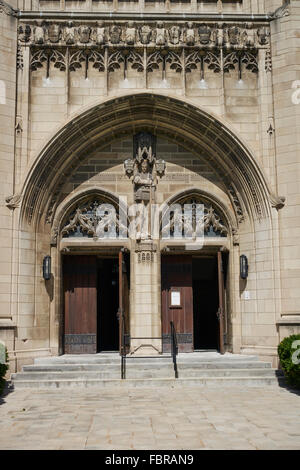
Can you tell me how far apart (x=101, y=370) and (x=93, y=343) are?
2.31m

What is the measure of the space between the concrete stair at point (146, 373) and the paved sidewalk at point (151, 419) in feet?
1.31

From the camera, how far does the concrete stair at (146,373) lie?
427 inches

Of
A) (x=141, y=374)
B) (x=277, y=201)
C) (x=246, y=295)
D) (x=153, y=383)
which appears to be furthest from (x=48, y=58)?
(x=153, y=383)

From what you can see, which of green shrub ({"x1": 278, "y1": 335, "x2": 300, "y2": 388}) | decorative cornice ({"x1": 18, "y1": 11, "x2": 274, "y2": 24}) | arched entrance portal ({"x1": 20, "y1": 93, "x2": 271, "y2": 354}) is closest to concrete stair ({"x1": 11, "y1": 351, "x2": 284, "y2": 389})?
green shrub ({"x1": 278, "y1": 335, "x2": 300, "y2": 388})

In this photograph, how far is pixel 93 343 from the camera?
13617 mm

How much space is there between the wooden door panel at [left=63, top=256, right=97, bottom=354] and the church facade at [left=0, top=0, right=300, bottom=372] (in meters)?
0.03

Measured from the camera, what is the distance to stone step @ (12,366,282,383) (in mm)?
11078

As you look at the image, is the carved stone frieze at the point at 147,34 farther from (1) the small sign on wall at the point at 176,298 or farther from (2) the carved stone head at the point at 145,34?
(1) the small sign on wall at the point at 176,298

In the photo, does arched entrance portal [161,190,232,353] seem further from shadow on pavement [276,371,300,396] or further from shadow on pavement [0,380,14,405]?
shadow on pavement [0,380,14,405]

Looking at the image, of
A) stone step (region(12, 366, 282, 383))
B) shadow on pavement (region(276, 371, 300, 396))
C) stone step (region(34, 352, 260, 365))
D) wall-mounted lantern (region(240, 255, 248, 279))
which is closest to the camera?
shadow on pavement (region(276, 371, 300, 396))

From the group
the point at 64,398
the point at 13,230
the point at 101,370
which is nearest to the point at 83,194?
the point at 13,230

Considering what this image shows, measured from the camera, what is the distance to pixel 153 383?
→ 10.8 m

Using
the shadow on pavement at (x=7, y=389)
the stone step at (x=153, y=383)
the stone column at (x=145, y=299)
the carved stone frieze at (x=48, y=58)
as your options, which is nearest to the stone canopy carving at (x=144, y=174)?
the stone column at (x=145, y=299)

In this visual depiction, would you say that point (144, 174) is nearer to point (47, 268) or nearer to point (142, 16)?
point (47, 268)
